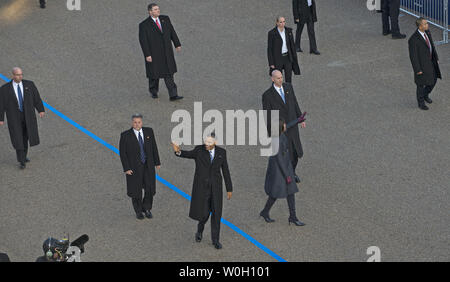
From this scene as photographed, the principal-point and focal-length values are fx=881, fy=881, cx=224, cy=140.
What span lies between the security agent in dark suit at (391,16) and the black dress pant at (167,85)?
19.2 feet

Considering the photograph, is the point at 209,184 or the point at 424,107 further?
the point at 424,107

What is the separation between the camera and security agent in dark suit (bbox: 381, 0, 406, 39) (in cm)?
2078

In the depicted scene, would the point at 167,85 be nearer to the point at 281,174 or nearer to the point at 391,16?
the point at 281,174

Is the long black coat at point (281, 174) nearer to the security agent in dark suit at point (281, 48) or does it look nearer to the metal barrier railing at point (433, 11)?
the security agent in dark suit at point (281, 48)

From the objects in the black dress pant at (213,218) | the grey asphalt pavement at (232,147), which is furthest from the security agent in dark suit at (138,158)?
the black dress pant at (213,218)

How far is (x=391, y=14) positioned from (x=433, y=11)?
1499 millimetres

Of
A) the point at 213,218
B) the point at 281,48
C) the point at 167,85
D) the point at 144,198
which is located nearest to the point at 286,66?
the point at 281,48

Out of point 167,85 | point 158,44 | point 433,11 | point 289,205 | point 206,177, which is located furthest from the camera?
point 433,11

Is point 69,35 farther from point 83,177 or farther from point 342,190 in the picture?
point 342,190

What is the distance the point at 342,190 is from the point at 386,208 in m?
0.93

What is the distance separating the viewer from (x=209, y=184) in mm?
12805

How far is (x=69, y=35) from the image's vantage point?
Answer: 2186cm

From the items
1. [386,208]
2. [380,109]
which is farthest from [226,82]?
[386,208]

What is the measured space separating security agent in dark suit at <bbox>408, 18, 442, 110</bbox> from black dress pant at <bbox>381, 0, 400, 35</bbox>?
3523 mm
